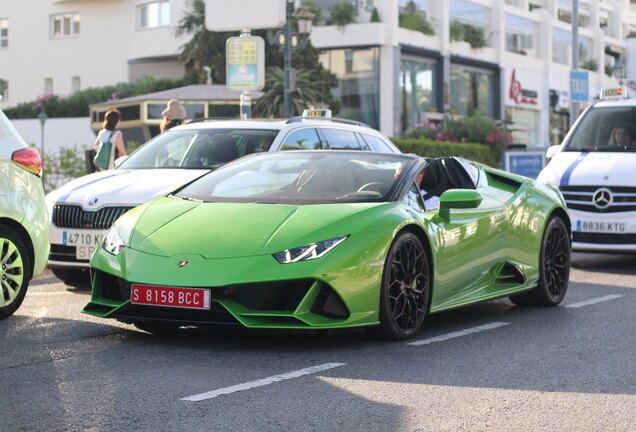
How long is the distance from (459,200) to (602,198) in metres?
5.56

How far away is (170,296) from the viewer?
22.1 ft

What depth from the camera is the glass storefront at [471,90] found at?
55625mm

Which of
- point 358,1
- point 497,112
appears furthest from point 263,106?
point 497,112

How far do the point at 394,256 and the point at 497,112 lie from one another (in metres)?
54.5

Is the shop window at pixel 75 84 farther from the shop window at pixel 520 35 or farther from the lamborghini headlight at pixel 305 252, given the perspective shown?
the lamborghini headlight at pixel 305 252

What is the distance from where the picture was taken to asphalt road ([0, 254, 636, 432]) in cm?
511

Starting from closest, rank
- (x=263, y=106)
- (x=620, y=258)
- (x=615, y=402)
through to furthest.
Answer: (x=615, y=402) → (x=620, y=258) → (x=263, y=106)

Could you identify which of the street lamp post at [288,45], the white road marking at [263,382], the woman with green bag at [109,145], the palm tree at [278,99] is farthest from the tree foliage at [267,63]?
the white road marking at [263,382]

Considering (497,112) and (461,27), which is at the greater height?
(461,27)

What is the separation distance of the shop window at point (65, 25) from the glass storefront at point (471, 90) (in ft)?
65.0

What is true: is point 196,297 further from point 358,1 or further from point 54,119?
point 54,119

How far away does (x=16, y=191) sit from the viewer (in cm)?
840

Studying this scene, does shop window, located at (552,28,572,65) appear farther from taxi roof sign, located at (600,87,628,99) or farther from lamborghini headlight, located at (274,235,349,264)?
lamborghini headlight, located at (274,235,349,264)

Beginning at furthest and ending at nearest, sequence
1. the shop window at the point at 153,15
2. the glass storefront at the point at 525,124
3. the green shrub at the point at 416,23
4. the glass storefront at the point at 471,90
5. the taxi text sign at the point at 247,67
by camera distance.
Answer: the glass storefront at the point at 525,124
the shop window at the point at 153,15
the glass storefront at the point at 471,90
the green shrub at the point at 416,23
the taxi text sign at the point at 247,67
